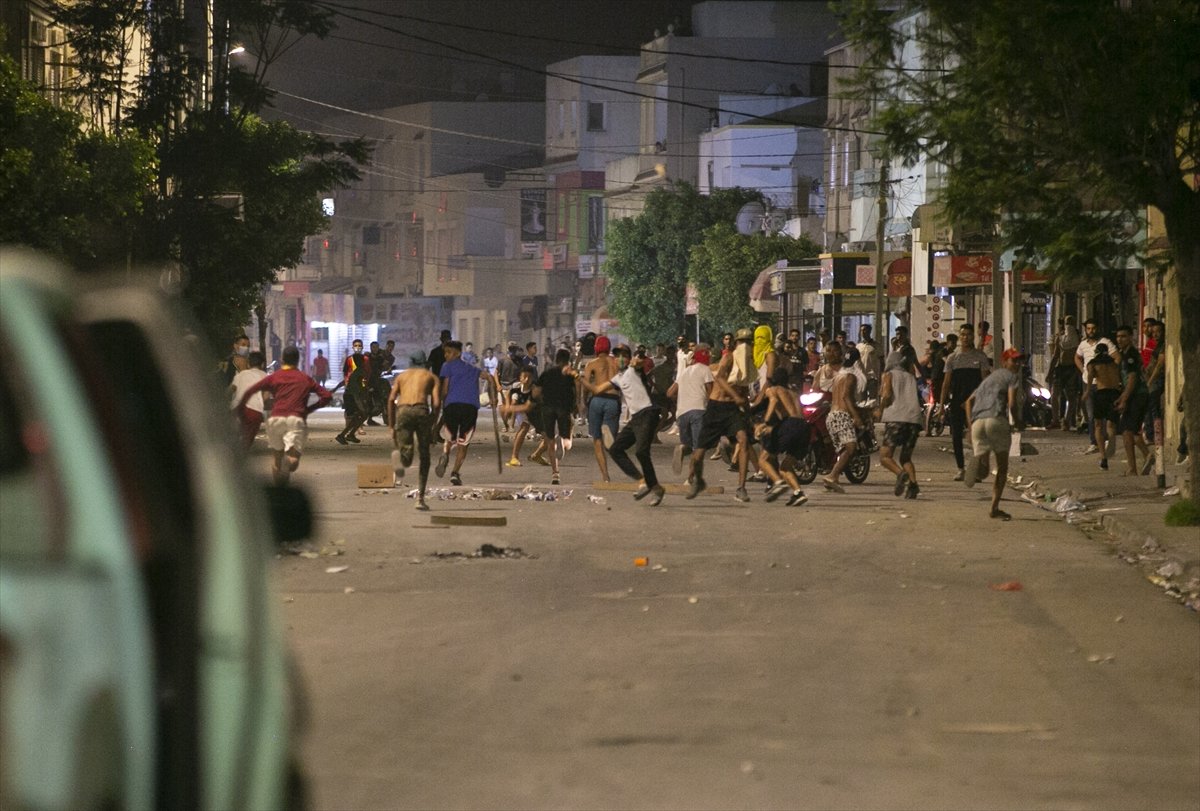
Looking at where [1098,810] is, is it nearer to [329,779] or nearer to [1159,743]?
[1159,743]

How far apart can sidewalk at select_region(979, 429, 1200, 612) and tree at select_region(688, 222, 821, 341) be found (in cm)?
4522

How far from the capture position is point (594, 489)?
2297 cm

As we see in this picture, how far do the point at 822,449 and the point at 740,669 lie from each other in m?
14.9

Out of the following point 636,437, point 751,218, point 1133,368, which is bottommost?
point 636,437

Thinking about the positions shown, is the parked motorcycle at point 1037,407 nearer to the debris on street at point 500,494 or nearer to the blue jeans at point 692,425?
the debris on street at point 500,494

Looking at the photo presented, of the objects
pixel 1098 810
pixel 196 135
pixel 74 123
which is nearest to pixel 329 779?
pixel 1098 810

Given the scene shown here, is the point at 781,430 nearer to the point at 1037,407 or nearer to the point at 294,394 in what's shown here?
the point at 294,394

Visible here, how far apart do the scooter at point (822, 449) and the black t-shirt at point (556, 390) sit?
310cm

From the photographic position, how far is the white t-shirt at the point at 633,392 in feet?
71.3

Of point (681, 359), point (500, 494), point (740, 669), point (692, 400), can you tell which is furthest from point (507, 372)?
point (740, 669)

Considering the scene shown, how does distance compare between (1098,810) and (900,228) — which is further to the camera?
(900,228)

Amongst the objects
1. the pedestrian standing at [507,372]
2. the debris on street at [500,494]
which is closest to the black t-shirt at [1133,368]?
the debris on street at [500,494]

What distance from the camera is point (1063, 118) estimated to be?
18.2 metres

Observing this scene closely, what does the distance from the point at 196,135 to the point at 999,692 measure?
28.6 meters
